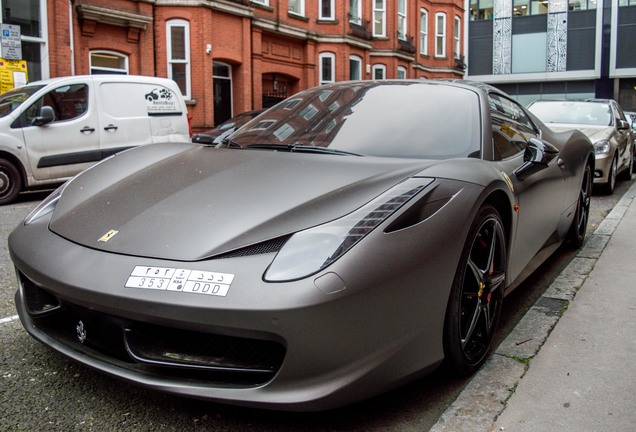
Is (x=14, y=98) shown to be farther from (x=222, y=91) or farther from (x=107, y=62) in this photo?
(x=222, y=91)

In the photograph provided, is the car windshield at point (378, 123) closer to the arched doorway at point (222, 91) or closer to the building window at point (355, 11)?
the arched doorway at point (222, 91)

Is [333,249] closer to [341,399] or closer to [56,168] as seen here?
[341,399]

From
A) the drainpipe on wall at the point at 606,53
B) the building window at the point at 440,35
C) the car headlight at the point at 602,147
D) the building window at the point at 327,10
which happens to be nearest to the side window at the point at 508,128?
the car headlight at the point at 602,147

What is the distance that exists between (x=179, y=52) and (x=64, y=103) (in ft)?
30.0

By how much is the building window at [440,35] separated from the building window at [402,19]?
4.96 metres

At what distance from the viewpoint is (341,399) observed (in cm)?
215

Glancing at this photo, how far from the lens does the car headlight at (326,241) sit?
2145 mm

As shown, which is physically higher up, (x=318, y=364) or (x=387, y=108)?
(x=387, y=108)

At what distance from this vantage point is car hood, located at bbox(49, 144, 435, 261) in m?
2.34

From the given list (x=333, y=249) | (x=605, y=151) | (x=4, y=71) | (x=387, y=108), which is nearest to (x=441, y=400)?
(x=333, y=249)

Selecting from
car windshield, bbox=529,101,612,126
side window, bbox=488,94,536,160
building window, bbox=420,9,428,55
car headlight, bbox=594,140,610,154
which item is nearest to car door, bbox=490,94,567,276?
side window, bbox=488,94,536,160

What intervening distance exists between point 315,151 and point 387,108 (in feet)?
1.96

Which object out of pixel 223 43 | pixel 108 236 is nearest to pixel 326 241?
pixel 108 236

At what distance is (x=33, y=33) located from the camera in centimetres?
1435
